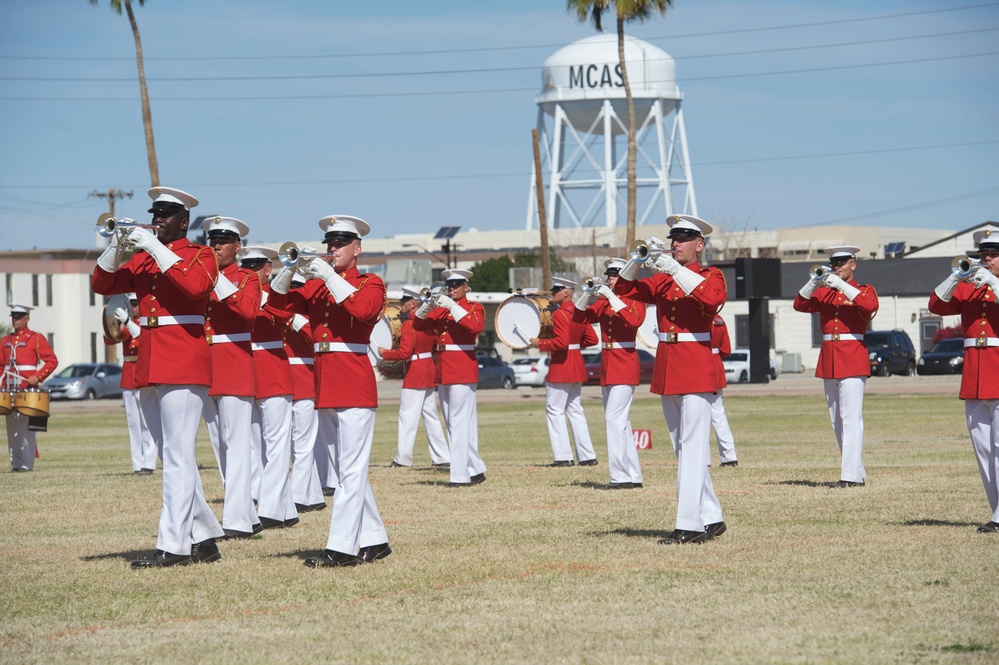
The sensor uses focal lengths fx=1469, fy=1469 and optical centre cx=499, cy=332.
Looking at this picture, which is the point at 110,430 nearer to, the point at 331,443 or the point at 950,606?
the point at 331,443

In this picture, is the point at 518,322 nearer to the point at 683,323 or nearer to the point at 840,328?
the point at 840,328

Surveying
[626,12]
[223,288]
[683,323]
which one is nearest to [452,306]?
[683,323]

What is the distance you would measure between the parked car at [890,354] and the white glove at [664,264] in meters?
45.9

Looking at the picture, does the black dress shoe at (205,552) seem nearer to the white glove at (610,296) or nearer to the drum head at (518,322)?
the white glove at (610,296)

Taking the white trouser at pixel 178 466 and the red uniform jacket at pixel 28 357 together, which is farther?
the red uniform jacket at pixel 28 357

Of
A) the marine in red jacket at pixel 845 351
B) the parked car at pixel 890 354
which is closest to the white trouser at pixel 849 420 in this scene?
the marine in red jacket at pixel 845 351

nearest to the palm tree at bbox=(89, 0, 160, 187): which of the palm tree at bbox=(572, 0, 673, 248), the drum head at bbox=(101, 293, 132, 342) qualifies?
the palm tree at bbox=(572, 0, 673, 248)

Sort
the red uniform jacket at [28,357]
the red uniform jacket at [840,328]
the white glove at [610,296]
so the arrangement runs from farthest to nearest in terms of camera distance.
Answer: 1. the red uniform jacket at [28,357]
2. the red uniform jacket at [840,328]
3. the white glove at [610,296]

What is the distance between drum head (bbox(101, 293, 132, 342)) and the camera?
53.8ft

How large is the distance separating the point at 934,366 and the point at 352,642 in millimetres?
50266

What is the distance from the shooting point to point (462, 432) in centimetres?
1666

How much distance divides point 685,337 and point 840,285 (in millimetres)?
3609

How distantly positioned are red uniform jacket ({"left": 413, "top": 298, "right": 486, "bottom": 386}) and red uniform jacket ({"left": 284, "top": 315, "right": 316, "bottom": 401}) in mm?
2543

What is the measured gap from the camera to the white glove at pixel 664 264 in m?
10.8
